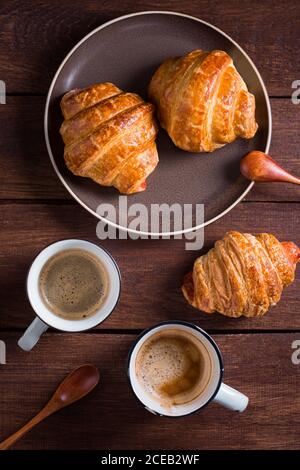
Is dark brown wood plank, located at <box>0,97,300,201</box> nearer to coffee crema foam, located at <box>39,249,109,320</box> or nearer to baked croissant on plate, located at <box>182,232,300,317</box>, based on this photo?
coffee crema foam, located at <box>39,249,109,320</box>

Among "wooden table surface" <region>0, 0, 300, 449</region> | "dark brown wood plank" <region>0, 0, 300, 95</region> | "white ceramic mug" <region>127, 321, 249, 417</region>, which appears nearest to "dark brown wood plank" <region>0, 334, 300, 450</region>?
"wooden table surface" <region>0, 0, 300, 449</region>

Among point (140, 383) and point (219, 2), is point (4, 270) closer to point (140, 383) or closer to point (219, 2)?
point (140, 383)

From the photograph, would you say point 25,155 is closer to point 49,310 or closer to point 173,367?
point 49,310

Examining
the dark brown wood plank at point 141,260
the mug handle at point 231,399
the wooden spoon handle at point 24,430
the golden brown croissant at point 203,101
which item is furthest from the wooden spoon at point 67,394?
the golden brown croissant at point 203,101

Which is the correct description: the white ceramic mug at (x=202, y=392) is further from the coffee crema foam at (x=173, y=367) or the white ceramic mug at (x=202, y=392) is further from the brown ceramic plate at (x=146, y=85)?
the brown ceramic plate at (x=146, y=85)

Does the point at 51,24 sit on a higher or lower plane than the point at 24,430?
higher

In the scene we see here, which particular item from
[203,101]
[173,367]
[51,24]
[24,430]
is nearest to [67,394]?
[24,430]
